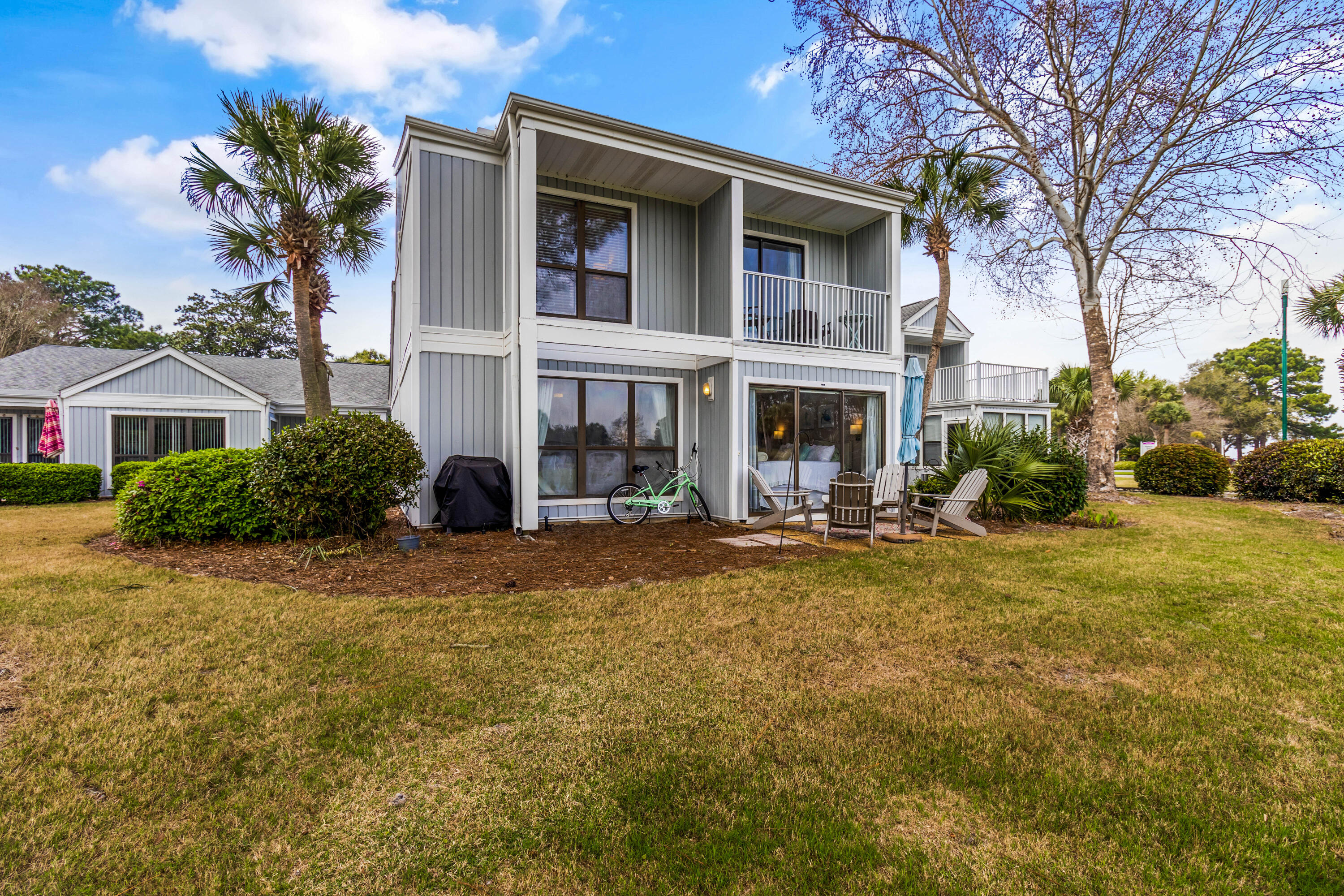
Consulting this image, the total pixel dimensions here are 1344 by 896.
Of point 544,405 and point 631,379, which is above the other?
point 631,379

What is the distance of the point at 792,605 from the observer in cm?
427

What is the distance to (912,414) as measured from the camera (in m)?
8.61

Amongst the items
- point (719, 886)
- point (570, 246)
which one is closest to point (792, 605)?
point (719, 886)

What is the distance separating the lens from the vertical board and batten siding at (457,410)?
7.54 m

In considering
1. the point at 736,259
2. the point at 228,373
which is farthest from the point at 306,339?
the point at 228,373

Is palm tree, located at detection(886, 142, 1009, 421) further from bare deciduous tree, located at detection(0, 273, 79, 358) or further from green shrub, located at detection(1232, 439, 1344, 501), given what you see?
bare deciduous tree, located at detection(0, 273, 79, 358)

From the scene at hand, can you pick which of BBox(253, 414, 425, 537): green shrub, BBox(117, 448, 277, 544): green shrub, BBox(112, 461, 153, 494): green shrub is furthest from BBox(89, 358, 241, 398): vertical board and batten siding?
BBox(253, 414, 425, 537): green shrub

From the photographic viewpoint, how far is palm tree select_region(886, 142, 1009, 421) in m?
13.1

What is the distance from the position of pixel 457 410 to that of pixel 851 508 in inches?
211

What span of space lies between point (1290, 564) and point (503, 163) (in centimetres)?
1041

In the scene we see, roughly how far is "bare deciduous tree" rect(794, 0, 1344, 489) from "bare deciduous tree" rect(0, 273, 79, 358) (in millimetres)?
33561

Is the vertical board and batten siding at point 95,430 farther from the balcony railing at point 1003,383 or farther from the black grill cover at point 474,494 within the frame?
the balcony railing at point 1003,383

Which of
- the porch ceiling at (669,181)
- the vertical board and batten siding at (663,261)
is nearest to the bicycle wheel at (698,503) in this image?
the vertical board and batten siding at (663,261)

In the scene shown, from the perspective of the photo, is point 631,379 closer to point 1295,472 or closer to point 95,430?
point 95,430
